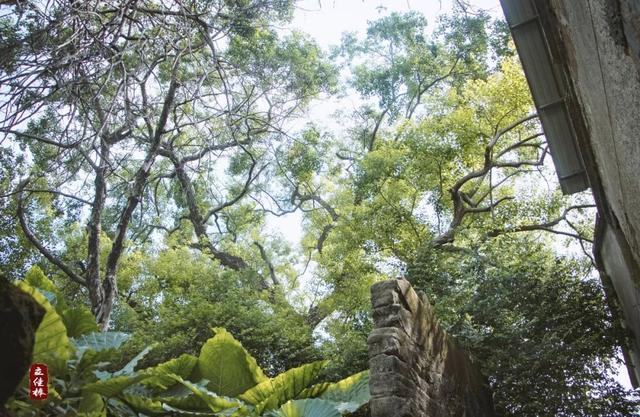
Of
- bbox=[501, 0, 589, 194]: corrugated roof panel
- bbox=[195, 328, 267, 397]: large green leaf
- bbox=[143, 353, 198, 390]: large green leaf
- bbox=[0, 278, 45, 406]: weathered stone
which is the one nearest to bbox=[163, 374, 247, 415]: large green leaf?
bbox=[143, 353, 198, 390]: large green leaf

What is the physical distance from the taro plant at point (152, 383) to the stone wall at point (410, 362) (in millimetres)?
634

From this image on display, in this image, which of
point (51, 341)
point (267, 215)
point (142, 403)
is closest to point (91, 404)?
point (142, 403)

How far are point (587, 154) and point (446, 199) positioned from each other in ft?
21.5

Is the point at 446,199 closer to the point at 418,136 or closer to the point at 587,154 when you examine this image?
the point at 418,136

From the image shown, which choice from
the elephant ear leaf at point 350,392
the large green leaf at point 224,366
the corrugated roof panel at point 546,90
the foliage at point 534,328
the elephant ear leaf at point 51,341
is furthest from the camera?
the foliage at point 534,328

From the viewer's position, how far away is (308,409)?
15.4 ft

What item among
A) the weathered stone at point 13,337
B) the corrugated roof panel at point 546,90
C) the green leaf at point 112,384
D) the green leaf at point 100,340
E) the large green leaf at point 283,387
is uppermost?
the corrugated roof panel at point 546,90

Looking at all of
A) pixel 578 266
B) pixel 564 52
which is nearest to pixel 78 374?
pixel 564 52

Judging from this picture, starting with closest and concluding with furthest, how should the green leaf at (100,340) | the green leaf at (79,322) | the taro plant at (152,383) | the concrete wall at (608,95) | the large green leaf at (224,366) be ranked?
1. the concrete wall at (608,95)
2. the taro plant at (152,383)
3. the green leaf at (100,340)
4. the green leaf at (79,322)
5. the large green leaf at (224,366)

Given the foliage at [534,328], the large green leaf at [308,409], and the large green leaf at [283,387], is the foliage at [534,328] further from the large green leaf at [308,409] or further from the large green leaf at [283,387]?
the large green leaf at [308,409]

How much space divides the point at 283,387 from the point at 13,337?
425cm

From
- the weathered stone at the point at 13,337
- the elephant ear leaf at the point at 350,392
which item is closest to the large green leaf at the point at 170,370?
the elephant ear leaf at the point at 350,392

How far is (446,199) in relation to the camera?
12.0 m

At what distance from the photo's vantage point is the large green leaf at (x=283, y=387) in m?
5.28
